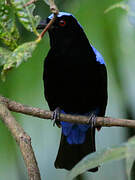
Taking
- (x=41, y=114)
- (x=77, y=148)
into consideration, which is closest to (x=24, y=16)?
(x=41, y=114)

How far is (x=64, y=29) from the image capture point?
132 inches

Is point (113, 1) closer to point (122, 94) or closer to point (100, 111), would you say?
point (122, 94)

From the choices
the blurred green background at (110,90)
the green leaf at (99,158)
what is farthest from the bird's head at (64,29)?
the green leaf at (99,158)

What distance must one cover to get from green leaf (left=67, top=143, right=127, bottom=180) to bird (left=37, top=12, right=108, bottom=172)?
7.19 ft

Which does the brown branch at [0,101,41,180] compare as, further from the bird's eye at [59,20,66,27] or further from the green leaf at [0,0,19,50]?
the bird's eye at [59,20,66,27]

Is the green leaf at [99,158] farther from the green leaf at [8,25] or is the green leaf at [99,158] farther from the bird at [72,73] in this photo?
the bird at [72,73]

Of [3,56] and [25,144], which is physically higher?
[3,56]

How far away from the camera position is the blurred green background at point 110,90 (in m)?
2.52

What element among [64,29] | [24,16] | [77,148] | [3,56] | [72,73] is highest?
[24,16]

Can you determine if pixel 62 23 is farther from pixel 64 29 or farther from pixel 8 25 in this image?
pixel 8 25

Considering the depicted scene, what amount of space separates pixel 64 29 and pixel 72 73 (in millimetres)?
379

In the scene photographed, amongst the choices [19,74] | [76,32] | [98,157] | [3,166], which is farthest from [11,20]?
[76,32]

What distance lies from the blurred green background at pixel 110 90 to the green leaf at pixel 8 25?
0.99 meters

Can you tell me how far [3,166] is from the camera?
2.71 metres
